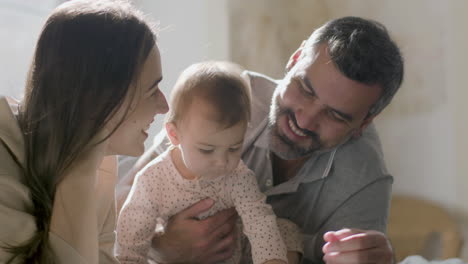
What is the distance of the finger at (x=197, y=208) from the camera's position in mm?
1551

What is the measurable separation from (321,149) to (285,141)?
0.13 m

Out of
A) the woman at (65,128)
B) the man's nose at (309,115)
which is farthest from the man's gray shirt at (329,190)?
the woman at (65,128)

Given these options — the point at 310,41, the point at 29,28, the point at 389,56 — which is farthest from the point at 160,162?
the point at 29,28

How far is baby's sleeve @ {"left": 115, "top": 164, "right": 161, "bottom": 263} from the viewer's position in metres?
1.51

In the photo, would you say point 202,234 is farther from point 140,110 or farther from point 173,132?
point 140,110

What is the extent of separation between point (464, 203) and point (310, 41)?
1693 mm

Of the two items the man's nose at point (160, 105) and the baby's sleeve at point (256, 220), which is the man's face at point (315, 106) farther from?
the man's nose at point (160, 105)

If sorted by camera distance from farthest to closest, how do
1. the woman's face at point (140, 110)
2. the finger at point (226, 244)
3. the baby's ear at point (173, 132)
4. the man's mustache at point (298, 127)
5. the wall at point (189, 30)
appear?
the wall at point (189, 30) < the man's mustache at point (298, 127) < the finger at point (226, 244) < the baby's ear at point (173, 132) < the woman's face at point (140, 110)

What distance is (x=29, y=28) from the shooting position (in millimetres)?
2357

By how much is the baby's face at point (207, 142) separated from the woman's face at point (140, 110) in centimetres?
12

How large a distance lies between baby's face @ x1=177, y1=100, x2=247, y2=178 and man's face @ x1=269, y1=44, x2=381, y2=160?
0.30m

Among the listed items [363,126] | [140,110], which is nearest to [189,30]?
[363,126]

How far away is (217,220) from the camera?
1.59 meters

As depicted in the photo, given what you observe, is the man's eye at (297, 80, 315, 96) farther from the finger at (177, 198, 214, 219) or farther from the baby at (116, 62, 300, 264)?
the finger at (177, 198, 214, 219)
